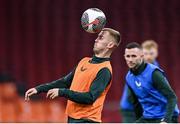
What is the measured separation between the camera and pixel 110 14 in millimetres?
13680

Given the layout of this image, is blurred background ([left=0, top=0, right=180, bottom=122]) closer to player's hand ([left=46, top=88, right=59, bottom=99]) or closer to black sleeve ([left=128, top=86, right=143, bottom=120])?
black sleeve ([left=128, top=86, right=143, bottom=120])

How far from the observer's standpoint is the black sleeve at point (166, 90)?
6.56m

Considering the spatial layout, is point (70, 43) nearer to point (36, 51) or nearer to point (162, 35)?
point (36, 51)

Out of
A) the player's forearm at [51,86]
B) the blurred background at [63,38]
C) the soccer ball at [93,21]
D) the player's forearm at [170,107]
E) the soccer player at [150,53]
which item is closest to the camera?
the player's forearm at [51,86]

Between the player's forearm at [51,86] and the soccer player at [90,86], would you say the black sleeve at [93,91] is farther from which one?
the player's forearm at [51,86]

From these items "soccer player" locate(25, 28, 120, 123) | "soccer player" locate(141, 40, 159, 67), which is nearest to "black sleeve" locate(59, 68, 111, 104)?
"soccer player" locate(25, 28, 120, 123)

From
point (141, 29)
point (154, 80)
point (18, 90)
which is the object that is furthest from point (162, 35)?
point (154, 80)

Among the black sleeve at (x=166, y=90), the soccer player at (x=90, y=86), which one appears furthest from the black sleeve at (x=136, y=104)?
the soccer player at (x=90, y=86)

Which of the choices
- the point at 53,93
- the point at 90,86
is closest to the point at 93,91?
the point at 90,86

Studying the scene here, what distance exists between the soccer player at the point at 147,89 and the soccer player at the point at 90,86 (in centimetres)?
80

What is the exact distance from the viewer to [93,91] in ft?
19.6

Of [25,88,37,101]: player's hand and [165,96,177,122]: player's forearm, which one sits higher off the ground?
[25,88,37,101]: player's hand

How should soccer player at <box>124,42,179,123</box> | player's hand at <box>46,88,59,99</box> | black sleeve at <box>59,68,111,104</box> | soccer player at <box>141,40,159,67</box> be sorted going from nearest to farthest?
player's hand at <box>46,88,59,99</box>
black sleeve at <box>59,68,111,104</box>
soccer player at <box>124,42,179,123</box>
soccer player at <box>141,40,159,67</box>

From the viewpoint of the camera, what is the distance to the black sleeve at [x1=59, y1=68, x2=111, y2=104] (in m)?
5.89
